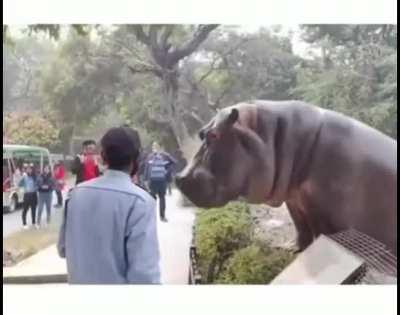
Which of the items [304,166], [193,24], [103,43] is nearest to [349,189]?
[304,166]

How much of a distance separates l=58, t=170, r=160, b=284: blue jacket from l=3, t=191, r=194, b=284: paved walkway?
839 millimetres

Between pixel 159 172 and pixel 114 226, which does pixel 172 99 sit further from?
pixel 114 226

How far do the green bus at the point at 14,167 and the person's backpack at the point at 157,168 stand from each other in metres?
0.51

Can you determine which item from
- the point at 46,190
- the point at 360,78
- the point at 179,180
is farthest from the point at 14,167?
the point at 360,78

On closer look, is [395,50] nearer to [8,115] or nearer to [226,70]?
[226,70]

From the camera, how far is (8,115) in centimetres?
271

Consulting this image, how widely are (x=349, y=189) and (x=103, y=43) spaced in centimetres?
141

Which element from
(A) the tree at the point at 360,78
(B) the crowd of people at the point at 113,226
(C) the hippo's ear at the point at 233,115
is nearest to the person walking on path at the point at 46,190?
(B) the crowd of people at the point at 113,226

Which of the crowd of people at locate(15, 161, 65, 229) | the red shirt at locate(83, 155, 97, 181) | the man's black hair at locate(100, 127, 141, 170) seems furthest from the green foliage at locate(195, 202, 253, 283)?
the man's black hair at locate(100, 127, 141, 170)

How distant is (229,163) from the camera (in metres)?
2.77

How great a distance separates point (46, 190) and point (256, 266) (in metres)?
1.10

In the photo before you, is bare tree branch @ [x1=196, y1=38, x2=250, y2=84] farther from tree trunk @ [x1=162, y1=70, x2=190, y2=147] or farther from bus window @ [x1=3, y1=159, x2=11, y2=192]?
bus window @ [x1=3, y1=159, x2=11, y2=192]

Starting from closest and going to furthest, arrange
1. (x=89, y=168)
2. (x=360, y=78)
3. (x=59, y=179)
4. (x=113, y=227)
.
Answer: (x=113, y=227) → (x=89, y=168) → (x=59, y=179) → (x=360, y=78)

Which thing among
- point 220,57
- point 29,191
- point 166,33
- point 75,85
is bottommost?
point 29,191
